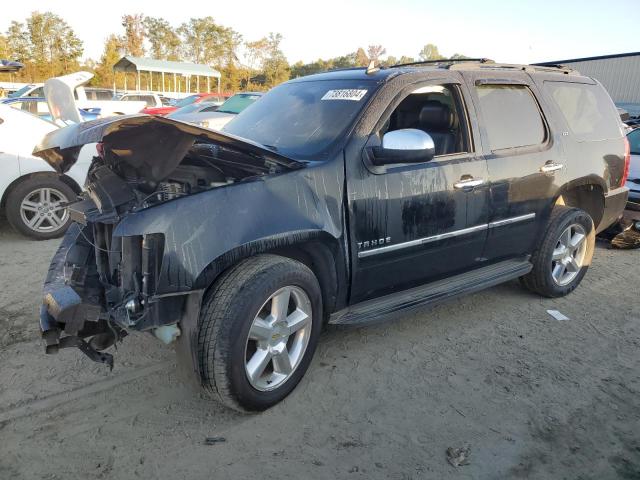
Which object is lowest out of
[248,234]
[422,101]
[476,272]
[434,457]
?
[434,457]

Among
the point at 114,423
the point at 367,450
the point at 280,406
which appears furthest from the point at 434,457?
the point at 114,423

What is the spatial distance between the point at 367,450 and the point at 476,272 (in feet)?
6.26

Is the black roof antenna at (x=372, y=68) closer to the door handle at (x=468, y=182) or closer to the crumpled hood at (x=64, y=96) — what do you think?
the door handle at (x=468, y=182)

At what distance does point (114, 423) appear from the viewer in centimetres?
271

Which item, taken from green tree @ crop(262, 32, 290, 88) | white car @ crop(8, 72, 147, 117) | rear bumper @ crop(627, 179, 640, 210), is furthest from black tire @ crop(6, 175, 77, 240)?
green tree @ crop(262, 32, 290, 88)

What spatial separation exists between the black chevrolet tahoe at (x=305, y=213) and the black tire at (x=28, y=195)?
300cm

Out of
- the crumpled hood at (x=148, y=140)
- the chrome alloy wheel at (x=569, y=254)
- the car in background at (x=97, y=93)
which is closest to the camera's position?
the crumpled hood at (x=148, y=140)

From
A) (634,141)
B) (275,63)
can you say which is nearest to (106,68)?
(275,63)

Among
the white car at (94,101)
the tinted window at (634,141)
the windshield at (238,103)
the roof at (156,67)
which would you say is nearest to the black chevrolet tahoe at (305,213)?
the white car at (94,101)

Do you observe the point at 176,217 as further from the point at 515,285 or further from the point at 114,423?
the point at 515,285

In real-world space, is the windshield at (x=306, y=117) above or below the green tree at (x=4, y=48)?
below

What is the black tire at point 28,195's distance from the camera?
574 centimetres

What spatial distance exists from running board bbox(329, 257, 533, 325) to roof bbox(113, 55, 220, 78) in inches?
1356

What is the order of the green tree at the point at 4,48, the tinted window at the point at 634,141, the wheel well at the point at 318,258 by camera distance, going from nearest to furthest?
1. the wheel well at the point at 318,258
2. the tinted window at the point at 634,141
3. the green tree at the point at 4,48
